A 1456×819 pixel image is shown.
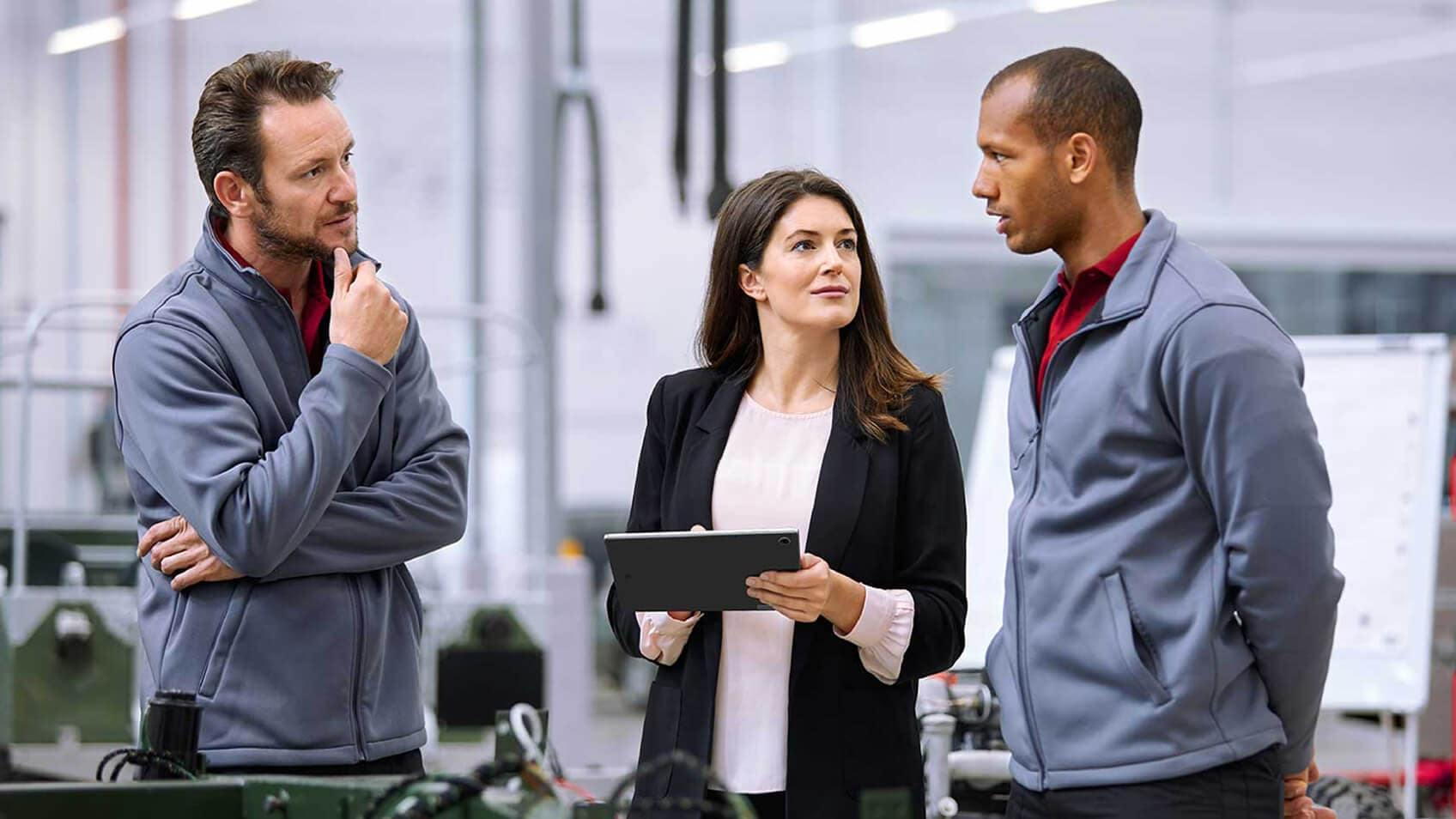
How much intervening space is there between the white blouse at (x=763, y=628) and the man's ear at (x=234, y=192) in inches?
25.0

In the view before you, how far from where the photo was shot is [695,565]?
73.4 inches

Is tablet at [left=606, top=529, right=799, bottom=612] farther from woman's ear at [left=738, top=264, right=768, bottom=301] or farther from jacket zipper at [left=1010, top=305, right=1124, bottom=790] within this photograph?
woman's ear at [left=738, top=264, right=768, bottom=301]

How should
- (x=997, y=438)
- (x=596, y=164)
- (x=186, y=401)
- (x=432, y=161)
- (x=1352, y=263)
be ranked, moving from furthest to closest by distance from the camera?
(x=432, y=161)
(x=1352, y=263)
(x=596, y=164)
(x=997, y=438)
(x=186, y=401)

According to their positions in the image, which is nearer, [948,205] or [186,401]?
[186,401]

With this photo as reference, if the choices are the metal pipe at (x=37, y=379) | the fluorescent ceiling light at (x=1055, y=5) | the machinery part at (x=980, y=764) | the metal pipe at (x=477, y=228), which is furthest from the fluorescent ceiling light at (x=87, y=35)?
the machinery part at (x=980, y=764)

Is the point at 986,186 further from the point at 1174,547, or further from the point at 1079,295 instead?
the point at 1174,547

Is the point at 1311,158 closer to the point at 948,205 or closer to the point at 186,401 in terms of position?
the point at 948,205

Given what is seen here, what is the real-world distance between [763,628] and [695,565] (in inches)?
8.8

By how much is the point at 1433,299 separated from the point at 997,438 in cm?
498

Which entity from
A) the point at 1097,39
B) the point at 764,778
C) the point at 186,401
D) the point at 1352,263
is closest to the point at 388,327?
the point at 186,401

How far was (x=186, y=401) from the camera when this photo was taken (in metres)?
1.97

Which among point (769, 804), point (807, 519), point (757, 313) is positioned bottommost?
point (769, 804)

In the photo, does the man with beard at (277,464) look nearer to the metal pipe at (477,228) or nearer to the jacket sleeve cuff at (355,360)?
the jacket sleeve cuff at (355,360)

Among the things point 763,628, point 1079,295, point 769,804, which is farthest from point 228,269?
point 1079,295
